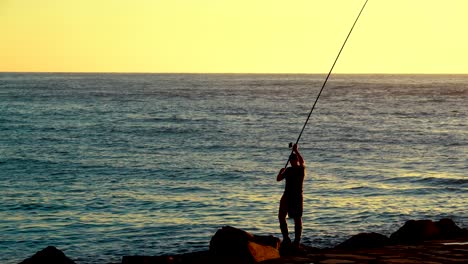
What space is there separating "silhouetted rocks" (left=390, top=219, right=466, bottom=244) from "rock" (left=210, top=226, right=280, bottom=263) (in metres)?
2.38

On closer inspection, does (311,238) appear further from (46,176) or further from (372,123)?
(372,123)

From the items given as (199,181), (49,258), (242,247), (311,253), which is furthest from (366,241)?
(199,181)

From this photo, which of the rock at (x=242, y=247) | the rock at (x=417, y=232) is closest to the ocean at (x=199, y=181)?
the rock at (x=417, y=232)

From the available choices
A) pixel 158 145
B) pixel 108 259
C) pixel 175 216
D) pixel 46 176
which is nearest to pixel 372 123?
pixel 158 145

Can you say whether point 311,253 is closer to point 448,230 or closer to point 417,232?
point 417,232

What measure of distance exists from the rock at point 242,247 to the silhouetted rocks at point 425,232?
2.38 m

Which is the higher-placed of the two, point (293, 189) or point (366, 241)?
point (293, 189)

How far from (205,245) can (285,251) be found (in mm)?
3709

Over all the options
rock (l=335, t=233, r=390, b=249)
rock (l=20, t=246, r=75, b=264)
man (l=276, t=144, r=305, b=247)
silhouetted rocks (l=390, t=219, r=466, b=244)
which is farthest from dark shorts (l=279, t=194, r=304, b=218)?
rock (l=20, t=246, r=75, b=264)

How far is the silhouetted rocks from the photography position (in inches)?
495

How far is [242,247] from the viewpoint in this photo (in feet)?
34.4

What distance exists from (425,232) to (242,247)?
3.58 meters

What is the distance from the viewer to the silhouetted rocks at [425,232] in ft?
41.2

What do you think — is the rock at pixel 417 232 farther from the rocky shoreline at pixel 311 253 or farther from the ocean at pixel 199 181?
the ocean at pixel 199 181
